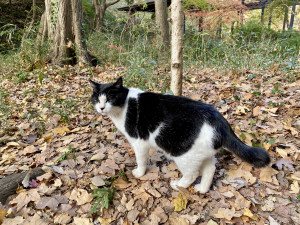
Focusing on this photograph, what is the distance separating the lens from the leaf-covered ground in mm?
1650

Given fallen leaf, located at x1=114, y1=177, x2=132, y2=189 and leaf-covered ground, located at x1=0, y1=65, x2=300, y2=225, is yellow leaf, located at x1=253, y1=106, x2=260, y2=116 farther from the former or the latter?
fallen leaf, located at x1=114, y1=177, x2=132, y2=189

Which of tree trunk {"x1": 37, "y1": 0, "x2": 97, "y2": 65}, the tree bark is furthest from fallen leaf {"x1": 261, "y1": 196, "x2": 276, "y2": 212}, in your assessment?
tree trunk {"x1": 37, "y1": 0, "x2": 97, "y2": 65}

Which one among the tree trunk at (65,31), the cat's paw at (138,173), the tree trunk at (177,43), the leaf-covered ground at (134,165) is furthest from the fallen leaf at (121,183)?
the tree trunk at (65,31)

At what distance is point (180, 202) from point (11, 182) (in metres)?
1.68

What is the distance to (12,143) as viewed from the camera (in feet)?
8.81

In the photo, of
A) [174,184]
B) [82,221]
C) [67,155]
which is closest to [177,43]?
[174,184]

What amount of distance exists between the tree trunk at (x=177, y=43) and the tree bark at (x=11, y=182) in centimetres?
201

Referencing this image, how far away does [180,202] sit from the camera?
175 cm

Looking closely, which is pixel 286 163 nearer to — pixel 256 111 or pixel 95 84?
pixel 256 111

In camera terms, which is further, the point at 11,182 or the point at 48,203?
the point at 11,182

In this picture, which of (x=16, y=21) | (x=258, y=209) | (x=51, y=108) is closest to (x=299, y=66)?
(x=258, y=209)

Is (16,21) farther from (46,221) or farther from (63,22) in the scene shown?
(46,221)

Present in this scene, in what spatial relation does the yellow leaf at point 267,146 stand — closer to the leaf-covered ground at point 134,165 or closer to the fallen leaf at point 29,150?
the leaf-covered ground at point 134,165

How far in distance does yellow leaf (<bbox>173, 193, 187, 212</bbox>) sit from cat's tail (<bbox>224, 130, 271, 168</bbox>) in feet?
2.14
